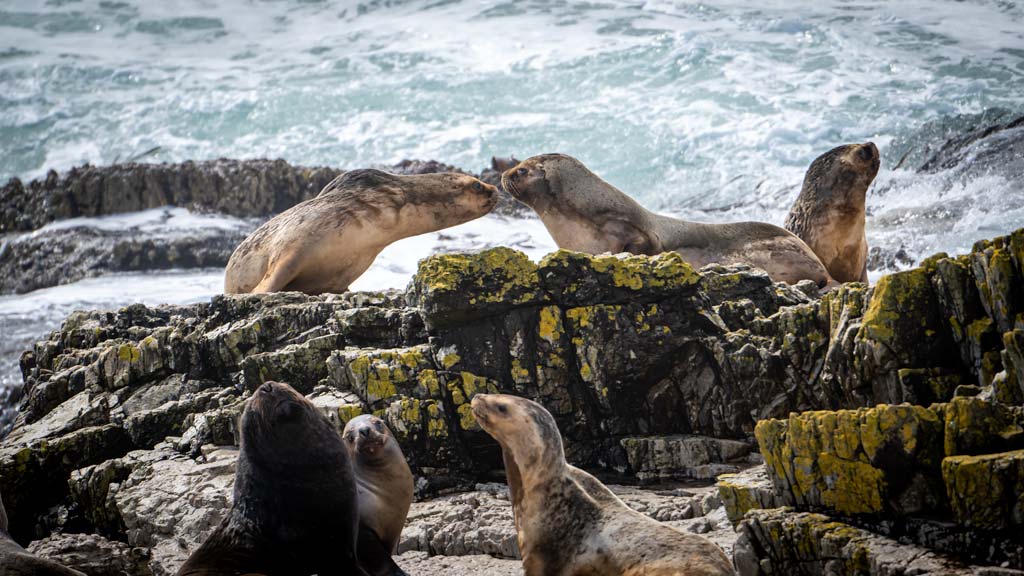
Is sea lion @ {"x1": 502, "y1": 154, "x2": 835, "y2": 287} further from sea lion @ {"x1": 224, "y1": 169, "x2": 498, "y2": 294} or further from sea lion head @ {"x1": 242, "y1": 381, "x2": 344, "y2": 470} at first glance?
sea lion head @ {"x1": 242, "y1": 381, "x2": 344, "y2": 470}

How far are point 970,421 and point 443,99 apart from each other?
29756mm

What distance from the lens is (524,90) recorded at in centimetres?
3366

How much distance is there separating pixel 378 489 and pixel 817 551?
2.78 meters

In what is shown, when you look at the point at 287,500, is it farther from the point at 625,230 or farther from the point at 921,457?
the point at 625,230

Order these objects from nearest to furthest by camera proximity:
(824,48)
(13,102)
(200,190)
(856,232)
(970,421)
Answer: (970,421) → (856,232) → (200,190) → (824,48) → (13,102)

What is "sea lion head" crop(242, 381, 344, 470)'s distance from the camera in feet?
18.7

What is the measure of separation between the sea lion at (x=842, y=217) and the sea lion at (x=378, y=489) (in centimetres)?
725

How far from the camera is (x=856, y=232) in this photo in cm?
1241

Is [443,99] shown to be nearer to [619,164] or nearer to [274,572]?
[619,164]

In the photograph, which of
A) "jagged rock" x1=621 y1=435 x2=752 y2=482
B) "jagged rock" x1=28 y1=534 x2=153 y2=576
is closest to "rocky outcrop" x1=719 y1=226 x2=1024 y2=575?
"jagged rock" x1=621 y1=435 x2=752 y2=482

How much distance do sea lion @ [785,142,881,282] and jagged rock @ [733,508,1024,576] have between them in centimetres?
736

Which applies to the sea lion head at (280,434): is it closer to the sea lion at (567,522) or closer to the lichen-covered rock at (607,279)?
the sea lion at (567,522)

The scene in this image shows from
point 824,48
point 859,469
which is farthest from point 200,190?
point 824,48

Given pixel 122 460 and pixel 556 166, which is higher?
pixel 556 166
